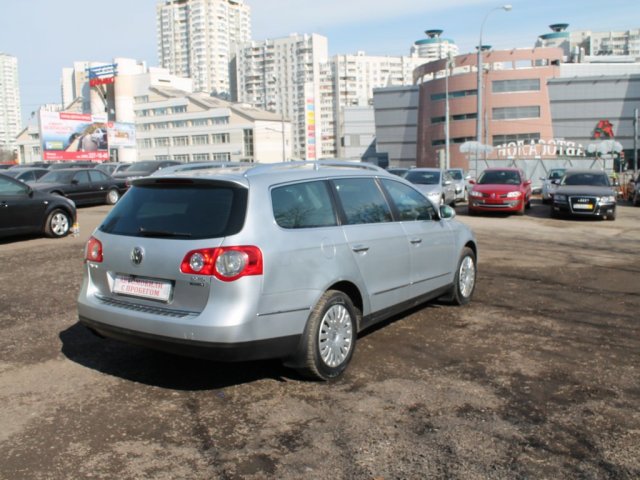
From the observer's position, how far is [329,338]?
4.61 metres

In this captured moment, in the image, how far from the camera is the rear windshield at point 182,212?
13.8ft

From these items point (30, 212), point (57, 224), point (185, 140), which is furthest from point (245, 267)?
point (185, 140)

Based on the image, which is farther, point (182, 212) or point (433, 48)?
point (433, 48)

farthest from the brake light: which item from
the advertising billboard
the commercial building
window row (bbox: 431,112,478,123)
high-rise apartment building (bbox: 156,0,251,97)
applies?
high-rise apartment building (bbox: 156,0,251,97)

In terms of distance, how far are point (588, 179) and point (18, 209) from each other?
52.1 feet

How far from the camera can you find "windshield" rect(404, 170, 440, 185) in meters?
19.8

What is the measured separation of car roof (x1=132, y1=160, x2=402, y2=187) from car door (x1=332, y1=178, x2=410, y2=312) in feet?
0.42

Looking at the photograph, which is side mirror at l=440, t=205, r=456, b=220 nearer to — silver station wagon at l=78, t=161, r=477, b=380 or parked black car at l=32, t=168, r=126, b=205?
silver station wagon at l=78, t=161, r=477, b=380

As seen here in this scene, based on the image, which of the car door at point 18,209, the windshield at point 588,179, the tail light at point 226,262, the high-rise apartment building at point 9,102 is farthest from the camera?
the high-rise apartment building at point 9,102

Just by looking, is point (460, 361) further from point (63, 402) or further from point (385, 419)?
point (63, 402)

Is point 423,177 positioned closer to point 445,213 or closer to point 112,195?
point 112,195

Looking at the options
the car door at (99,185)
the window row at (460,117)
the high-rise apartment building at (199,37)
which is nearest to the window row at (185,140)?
the window row at (460,117)

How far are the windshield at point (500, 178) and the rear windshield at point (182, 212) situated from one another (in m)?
16.9

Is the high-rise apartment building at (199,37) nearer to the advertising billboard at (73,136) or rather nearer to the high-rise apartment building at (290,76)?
the high-rise apartment building at (290,76)
